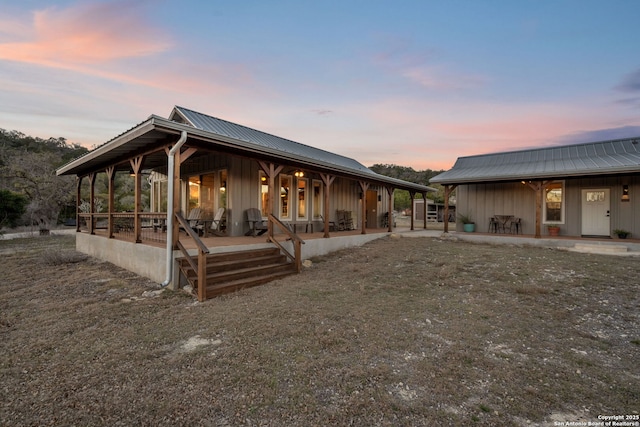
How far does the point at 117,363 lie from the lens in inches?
116

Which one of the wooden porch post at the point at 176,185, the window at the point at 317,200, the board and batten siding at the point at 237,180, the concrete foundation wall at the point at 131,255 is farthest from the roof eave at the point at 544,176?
the concrete foundation wall at the point at 131,255

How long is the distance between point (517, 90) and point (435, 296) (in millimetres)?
10728

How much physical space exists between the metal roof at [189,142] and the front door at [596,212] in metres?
7.14

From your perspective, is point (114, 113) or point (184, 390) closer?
point (184, 390)

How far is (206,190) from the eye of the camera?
977 centimetres

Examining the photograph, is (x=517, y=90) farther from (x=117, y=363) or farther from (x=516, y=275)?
(x=117, y=363)

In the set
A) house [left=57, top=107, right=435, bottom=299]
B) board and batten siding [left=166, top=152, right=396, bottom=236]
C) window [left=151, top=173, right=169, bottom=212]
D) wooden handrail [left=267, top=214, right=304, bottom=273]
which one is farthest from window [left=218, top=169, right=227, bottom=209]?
window [left=151, top=173, right=169, bottom=212]

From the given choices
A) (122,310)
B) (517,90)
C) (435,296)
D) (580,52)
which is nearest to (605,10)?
(580,52)

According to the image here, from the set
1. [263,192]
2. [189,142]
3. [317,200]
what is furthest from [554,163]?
[189,142]

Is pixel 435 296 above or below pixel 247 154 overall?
below

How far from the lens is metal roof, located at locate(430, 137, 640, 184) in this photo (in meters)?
9.70

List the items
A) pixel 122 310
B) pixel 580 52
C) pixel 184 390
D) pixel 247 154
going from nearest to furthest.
→ pixel 184 390
pixel 122 310
pixel 247 154
pixel 580 52

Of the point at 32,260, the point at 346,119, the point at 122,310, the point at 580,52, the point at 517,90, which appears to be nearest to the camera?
the point at 122,310

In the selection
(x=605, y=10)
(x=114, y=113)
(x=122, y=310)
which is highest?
(x=605, y=10)
